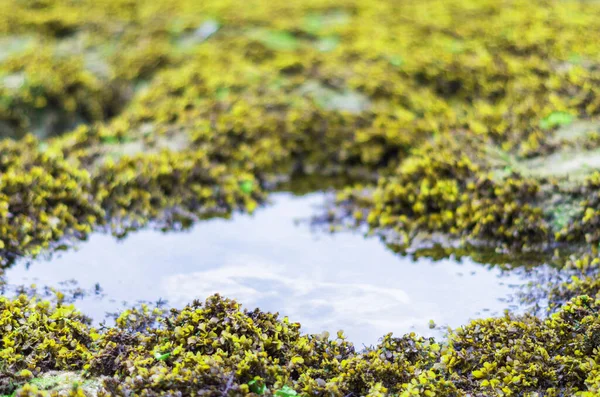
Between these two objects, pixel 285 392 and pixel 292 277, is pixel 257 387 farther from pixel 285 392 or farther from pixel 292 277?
pixel 292 277

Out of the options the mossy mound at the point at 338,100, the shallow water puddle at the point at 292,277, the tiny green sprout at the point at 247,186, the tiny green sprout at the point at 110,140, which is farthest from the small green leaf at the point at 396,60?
Result: the tiny green sprout at the point at 110,140

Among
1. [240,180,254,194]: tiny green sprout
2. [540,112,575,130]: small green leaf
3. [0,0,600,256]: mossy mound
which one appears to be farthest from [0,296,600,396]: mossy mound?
[540,112,575,130]: small green leaf

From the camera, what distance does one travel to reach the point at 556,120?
343 inches

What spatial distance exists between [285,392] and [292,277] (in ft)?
6.58

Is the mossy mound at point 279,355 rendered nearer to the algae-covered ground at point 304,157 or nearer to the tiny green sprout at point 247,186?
the algae-covered ground at point 304,157

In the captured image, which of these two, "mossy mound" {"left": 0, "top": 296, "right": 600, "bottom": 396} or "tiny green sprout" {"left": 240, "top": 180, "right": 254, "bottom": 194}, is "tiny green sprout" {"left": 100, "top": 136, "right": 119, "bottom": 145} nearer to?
"tiny green sprout" {"left": 240, "top": 180, "right": 254, "bottom": 194}

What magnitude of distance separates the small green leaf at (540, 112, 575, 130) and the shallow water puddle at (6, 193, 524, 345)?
10.1 feet

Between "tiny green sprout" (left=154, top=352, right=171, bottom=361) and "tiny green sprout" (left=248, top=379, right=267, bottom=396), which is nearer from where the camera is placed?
"tiny green sprout" (left=248, top=379, right=267, bottom=396)

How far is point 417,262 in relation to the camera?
693cm

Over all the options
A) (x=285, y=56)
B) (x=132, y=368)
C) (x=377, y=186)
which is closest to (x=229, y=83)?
(x=285, y=56)

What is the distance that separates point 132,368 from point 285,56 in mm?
7583

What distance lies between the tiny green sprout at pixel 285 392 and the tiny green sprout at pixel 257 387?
113 millimetres

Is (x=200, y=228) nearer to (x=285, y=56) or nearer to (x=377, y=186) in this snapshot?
(x=377, y=186)

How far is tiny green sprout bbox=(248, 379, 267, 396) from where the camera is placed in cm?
466
